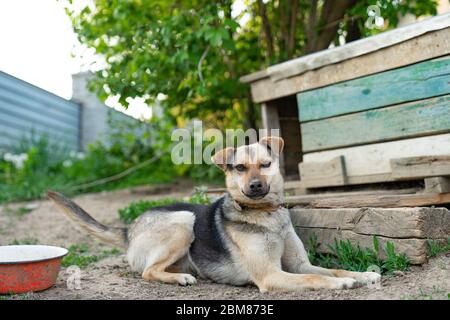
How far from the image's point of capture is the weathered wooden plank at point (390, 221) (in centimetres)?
319

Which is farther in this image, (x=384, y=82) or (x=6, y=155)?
(x=6, y=155)

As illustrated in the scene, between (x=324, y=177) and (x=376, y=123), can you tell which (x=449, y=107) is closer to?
(x=376, y=123)

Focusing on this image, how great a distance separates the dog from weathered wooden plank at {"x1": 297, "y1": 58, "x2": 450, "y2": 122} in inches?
46.5

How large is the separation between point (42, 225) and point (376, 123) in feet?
14.4

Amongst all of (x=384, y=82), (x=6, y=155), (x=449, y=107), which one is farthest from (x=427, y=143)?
(x=6, y=155)

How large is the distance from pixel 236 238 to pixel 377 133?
184cm

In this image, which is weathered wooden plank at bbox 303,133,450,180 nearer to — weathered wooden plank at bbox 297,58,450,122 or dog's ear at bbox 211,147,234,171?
weathered wooden plank at bbox 297,58,450,122

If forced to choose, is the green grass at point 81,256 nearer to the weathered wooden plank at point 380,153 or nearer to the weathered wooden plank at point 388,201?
the weathered wooden plank at point 388,201

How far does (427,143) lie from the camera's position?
393 centimetres

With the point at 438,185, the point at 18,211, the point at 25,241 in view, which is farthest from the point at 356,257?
the point at 18,211

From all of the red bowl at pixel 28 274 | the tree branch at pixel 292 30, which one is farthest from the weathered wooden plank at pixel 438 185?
the tree branch at pixel 292 30

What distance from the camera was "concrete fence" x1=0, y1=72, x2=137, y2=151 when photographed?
9.24 meters

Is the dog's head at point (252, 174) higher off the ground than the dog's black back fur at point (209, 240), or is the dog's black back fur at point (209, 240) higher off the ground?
the dog's head at point (252, 174)
